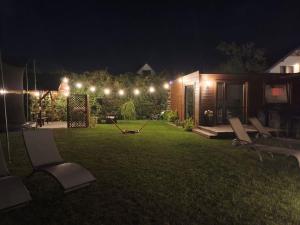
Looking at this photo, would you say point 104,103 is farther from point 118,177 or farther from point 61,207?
Answer: point 61,207

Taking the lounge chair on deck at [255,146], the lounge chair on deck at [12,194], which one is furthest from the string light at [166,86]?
the lounge chair on deck at [12,194]

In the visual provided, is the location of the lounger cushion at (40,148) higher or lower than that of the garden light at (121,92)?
lower

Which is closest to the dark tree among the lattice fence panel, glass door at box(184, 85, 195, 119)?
glass door at box(184, 85, 195, 119)

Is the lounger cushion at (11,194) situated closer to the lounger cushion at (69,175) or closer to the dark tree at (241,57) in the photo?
Answer: the lounger cushion at (69,175)

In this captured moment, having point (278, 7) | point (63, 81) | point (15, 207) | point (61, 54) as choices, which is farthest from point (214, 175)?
point (278, 7)

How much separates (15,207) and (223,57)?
3540cm

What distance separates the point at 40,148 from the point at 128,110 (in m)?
13.7

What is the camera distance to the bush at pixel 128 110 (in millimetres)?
19203

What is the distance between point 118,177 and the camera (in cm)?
616

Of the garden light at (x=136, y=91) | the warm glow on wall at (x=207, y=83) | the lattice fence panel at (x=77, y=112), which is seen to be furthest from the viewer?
the garden light at (x=136, y=91)

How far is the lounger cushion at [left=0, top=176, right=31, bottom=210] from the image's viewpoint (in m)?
4.21

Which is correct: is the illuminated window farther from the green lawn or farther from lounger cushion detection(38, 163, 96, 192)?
lounger cushion detection(38, 163, 96, 192)

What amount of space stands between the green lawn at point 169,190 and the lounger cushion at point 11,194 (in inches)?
8.4

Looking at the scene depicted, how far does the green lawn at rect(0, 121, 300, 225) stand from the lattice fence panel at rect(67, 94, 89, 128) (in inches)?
249
